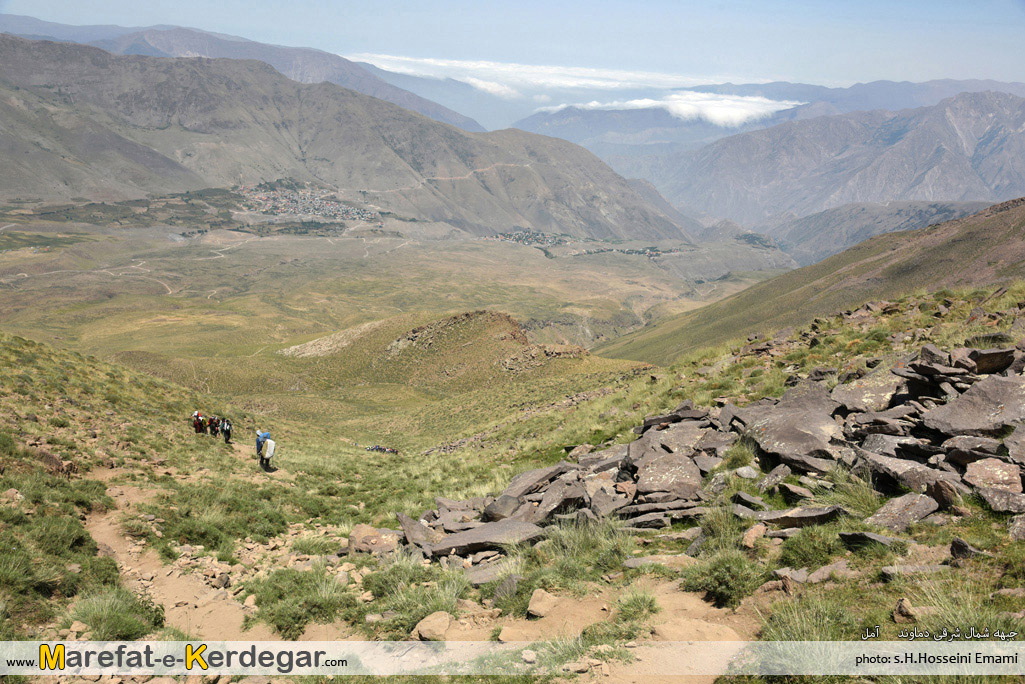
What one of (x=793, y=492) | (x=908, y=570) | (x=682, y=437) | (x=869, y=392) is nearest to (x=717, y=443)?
(x=682, y=437)

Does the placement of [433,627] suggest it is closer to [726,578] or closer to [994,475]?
[726,578]

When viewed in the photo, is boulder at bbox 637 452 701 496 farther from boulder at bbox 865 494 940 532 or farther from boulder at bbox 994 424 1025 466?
boulder at bbox 994 424 1025 466

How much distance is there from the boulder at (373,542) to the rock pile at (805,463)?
7 centimetres

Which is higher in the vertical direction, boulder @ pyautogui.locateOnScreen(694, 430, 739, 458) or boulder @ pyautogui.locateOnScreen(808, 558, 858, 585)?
boulder @ pyautogui.locateOnScreen(808, 558, 858, 585)

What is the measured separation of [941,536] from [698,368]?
15728mm

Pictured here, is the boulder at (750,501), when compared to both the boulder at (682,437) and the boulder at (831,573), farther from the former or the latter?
the boulder at (682,437)

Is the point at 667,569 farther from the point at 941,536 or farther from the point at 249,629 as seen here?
the point at 249,629

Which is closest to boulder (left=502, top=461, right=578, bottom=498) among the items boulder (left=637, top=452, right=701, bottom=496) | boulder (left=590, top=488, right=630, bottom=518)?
boulder (left=590, top=488, right=630, bottom=518)

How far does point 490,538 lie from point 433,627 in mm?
3183

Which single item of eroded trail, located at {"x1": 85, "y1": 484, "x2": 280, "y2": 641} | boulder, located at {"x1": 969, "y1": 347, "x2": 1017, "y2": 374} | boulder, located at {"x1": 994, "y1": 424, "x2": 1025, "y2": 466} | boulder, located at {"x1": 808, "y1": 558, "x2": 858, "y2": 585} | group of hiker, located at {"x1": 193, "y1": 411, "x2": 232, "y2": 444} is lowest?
group of hiker, located at {"x1": 193, "y1": 411, "x2": 232, "y2": 444}

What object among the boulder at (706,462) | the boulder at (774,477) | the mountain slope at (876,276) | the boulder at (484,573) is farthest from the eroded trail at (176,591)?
the mountain slope at (876,276)

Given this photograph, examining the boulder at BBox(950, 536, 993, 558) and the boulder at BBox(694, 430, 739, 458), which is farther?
the boulder at BBox(694, 430, 739, 458)

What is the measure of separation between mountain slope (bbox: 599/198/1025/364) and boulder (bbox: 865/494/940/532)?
6093 cm

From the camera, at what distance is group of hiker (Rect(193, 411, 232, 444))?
21.7 m
